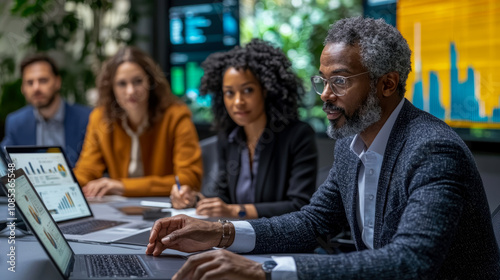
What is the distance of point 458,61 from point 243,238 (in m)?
2.34

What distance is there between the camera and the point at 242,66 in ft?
7.68

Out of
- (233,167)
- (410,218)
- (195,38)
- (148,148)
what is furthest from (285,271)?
(195,38)

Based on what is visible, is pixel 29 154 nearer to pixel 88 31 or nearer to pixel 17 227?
pixel 17 227

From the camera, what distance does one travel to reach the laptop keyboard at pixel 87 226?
5.90ft

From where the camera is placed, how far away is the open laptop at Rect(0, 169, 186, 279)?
1.17m

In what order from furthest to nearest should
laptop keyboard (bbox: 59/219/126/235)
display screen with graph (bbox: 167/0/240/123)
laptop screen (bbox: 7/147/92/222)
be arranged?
display screen with graph (bbox: 167/0/240/123) → laptop screen (bbox: 7/147/92/222) → laptop keyboard (bbox: 59/219/126/235)

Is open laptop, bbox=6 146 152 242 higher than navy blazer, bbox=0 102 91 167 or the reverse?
the reverse

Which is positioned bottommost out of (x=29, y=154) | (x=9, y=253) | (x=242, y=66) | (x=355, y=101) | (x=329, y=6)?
(x=9, y=253)

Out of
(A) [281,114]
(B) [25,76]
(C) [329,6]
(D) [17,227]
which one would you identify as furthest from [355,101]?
(B) [25,76]

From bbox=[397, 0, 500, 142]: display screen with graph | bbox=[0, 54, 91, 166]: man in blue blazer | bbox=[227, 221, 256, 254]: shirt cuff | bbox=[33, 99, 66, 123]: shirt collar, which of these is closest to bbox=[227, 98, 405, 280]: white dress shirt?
bbox=[227, 221, 256, 254]: shirt cuff

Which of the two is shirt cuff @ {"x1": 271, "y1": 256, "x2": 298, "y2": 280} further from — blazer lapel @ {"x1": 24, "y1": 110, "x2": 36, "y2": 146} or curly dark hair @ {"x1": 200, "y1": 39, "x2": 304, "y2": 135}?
blazer lapel @ {"x1": 24, "y1": 110, "x2": 36, "y2": 146}

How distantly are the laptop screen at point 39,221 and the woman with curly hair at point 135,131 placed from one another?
144 centimetres

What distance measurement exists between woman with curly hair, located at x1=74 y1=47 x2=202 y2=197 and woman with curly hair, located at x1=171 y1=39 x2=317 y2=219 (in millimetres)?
430

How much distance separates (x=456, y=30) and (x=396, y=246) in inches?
100
